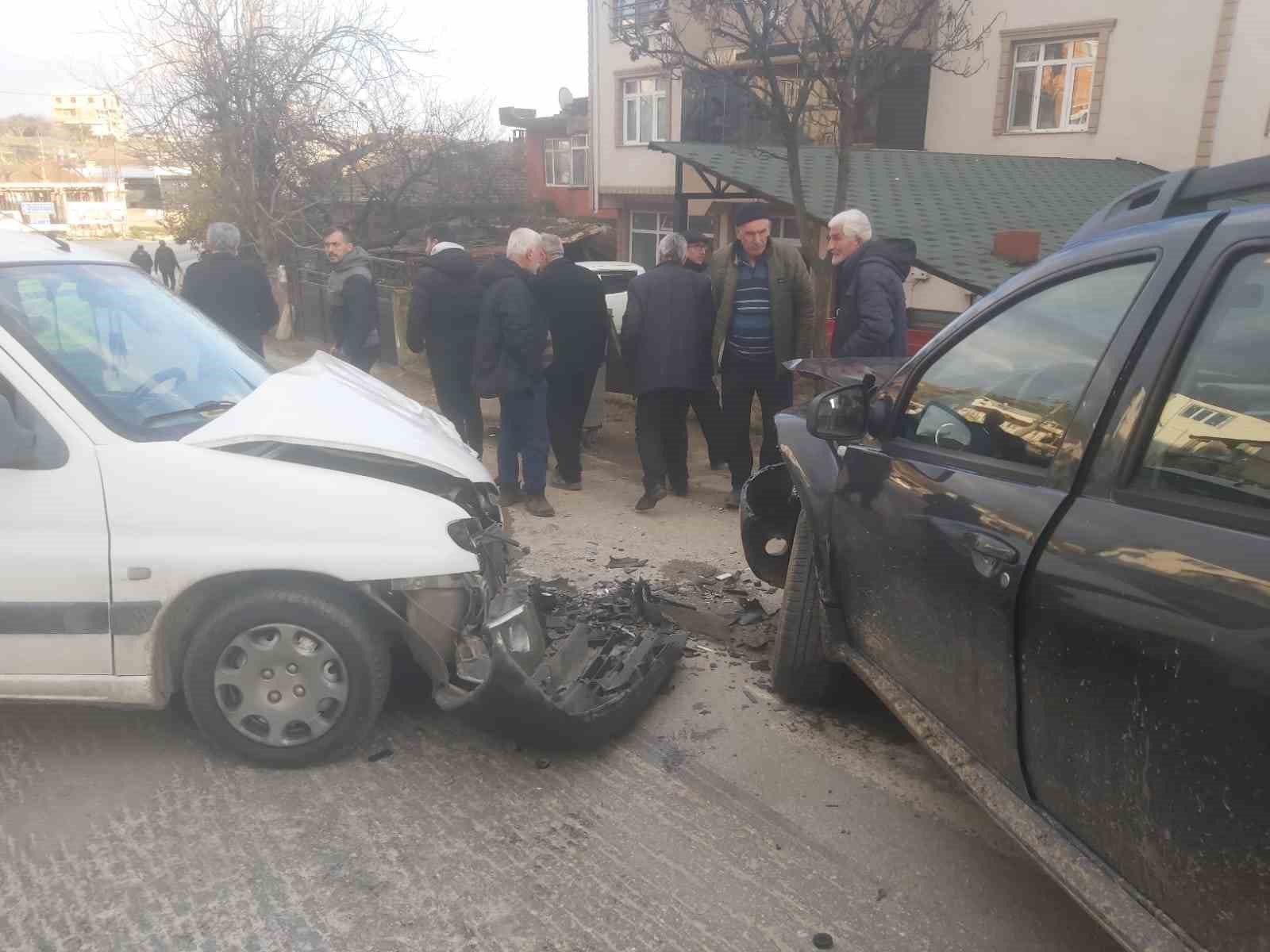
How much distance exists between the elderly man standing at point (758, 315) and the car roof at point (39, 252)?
3522 mm

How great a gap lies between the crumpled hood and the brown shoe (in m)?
2.15

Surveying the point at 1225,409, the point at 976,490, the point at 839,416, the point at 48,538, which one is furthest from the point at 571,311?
the point at 1225,409

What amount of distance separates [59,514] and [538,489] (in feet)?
12.0

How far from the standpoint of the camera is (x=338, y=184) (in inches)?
811

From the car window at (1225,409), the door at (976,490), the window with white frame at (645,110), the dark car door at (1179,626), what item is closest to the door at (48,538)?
the door at (976,490)

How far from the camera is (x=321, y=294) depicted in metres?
17.0

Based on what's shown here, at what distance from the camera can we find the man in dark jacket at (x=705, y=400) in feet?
21.9

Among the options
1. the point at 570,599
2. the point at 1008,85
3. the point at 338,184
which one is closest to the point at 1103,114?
the point at 1008,85

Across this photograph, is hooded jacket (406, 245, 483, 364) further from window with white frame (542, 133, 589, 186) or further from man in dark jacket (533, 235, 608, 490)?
window with white frame (542, 133, 589, 186)

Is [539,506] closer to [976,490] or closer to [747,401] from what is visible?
[747,401]

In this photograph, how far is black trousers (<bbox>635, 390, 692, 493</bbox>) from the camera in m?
6.61

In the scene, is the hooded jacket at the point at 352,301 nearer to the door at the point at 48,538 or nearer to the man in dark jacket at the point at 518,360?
the man in dark jacket at the point at 518,360

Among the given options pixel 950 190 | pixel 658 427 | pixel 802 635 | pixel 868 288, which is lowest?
pixel 802 635

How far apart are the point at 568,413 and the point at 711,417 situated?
3.41 ft
